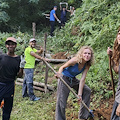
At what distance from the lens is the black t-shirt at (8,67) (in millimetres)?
3609

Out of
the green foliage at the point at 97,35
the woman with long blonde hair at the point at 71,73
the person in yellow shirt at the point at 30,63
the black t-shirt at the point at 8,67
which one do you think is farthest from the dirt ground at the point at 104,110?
the black t-shirt at the point at 8,67

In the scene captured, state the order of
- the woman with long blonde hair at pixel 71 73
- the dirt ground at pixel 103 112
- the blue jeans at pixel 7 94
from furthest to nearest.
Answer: the dirt ground at pixel 103 112 < the woman with long blonde hair at pixel 71 73 < the blue jeans at pixel 7 94

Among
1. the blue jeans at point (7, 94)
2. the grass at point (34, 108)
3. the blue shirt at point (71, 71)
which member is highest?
the blue shirt at point (71, 71)

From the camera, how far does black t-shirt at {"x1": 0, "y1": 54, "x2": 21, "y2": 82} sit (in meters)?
3.61

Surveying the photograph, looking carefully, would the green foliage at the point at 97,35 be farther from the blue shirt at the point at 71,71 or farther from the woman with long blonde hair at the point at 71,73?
the blue shirt at the point at 71,71

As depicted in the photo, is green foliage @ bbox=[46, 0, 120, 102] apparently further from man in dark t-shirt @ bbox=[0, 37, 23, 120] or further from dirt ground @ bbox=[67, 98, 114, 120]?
man in dark t-shirt @ bbox=[0, 37, 23, 120]

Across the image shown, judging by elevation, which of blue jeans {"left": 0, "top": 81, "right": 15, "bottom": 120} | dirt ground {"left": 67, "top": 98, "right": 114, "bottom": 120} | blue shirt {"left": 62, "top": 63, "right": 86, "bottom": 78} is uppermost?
blue shirt {"left": 62, "top": 63, "right": 86, "bottom": 78}

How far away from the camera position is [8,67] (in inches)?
143

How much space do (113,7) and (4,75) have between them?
253 inches

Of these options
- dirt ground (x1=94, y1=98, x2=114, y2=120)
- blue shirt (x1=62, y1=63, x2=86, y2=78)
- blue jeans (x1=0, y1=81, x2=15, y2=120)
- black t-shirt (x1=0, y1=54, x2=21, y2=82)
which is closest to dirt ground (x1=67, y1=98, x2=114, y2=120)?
dirt ground (x1=94, y1=98, x2=114, y2=120)

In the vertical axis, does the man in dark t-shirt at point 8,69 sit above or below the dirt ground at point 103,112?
above

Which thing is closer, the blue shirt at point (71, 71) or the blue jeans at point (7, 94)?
the blue jeans at point (7, 94)

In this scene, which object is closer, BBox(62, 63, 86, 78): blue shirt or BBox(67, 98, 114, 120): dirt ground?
BBox(62, 63, 86, 78): blue shirt

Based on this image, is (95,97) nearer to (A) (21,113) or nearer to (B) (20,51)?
(A) (21,113)
